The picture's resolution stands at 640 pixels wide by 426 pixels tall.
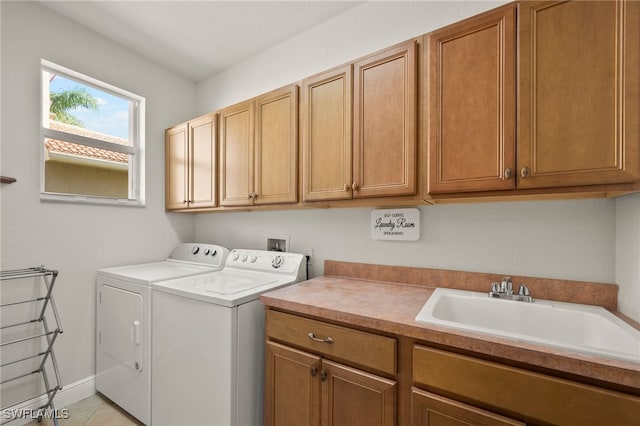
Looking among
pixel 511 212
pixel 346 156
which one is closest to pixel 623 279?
pixel 511 212

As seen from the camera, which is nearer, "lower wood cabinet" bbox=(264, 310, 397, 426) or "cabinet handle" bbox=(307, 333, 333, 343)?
"lower wood cabinet" bbox=(264, 310, 397, 426)

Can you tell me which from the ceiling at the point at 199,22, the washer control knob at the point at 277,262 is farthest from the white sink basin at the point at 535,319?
the ceiling at the point at 199,22

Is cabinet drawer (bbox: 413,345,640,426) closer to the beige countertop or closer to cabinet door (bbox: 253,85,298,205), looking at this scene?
the beige countertop

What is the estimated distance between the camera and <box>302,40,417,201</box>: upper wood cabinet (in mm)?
1426

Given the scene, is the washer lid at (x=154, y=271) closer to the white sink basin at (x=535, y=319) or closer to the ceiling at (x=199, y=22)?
the white sink basin at (x=535, y=319)

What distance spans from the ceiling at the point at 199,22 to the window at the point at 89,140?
0.42 m

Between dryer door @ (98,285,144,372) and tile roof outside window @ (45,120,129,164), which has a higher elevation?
tile roof outside window @ (45,120,129,164)

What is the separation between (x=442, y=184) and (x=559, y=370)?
78 centimetres

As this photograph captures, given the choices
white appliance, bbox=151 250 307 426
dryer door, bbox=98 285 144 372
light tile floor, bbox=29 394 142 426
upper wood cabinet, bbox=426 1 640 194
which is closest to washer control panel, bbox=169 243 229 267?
white appliance, bbox=151 250 307 426

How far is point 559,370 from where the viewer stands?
2.77 ft

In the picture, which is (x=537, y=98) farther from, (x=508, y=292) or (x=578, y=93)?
(x=508, y=292)

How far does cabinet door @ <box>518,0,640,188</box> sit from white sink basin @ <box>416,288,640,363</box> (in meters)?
0.56

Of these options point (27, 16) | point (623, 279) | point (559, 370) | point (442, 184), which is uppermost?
point (27, 16)

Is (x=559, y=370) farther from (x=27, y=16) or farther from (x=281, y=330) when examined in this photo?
(x=27, y=16)
